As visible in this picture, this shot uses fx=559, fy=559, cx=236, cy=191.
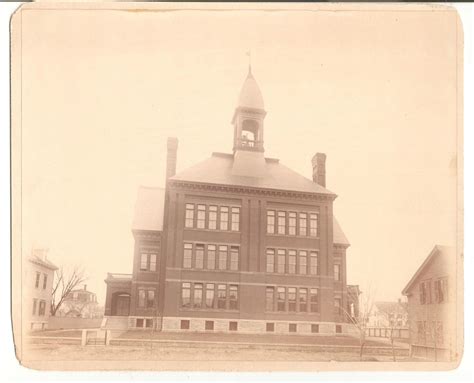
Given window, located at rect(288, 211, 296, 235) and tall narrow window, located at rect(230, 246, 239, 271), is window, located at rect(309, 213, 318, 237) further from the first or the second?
tall narrow window, located at rect(230, 246, 239, 271)

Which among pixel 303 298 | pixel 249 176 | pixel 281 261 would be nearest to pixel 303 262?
pixel 281 261

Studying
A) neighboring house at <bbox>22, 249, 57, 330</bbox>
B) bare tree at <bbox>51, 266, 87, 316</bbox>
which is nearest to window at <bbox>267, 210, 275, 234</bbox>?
bare tree at <bbox>51, 266, 87, 316</bbox>

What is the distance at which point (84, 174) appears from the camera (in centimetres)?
1188

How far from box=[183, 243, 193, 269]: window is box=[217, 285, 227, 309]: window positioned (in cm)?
103

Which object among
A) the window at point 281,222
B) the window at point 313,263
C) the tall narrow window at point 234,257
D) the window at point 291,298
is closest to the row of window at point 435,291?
the window at point 313,263

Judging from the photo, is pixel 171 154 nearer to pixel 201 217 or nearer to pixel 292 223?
pixel 201 217

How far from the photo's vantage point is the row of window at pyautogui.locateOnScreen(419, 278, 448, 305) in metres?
11.4

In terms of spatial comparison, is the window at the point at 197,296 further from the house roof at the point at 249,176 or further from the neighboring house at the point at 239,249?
the house roof at the point at 249,176

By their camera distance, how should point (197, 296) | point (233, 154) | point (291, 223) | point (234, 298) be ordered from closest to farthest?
point (233, 154) → point (234, 298) → point (197, 296) → point (291, 223)

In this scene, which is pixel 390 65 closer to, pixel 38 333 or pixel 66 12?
pixel 66 12

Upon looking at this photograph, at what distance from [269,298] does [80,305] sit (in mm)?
5061

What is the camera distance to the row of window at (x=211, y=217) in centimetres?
1561

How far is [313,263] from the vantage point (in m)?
15.6
